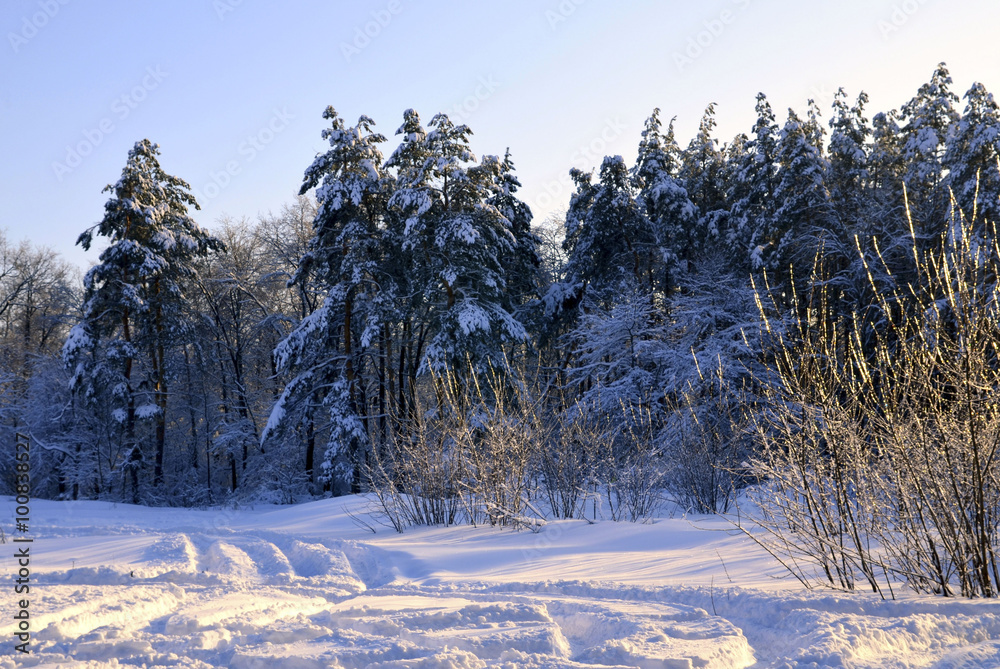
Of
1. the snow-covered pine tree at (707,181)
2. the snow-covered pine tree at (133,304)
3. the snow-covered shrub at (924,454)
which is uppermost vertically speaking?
the snow-covered pine tree at (707,181)

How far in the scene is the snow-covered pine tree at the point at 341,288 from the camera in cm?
1917

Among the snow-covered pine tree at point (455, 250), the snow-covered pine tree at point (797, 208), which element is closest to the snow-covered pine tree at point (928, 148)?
the snow-covered pine tree at point (797, 208)

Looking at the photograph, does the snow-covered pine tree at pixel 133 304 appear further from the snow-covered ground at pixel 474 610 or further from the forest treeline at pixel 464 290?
the snow-covered ground at pixel 474 610

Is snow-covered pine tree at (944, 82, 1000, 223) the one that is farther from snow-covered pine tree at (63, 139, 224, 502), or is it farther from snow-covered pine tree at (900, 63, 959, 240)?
→ snow-covered pine tree at (63, 139, 224, 502)

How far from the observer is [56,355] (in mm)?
26344

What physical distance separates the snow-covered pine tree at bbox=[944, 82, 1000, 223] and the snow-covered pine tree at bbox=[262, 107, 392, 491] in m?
15.4

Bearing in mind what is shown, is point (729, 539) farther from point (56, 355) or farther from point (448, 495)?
point (56, 355)

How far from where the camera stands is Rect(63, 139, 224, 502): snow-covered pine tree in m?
20.0

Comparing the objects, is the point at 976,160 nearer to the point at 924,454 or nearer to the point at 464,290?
the point at 464,290

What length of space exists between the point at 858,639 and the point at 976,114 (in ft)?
70.0

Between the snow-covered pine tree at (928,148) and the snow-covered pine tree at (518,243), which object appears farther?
the snow-covered pine tree at (518,243)

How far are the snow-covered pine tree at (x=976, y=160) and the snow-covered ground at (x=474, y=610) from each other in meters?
14.2

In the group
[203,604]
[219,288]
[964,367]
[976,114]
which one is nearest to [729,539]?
[964,367]

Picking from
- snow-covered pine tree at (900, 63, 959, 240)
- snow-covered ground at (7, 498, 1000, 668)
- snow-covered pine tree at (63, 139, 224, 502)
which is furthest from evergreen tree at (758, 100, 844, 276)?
snow-covered pine tree at (63, 139, 224, 502)
